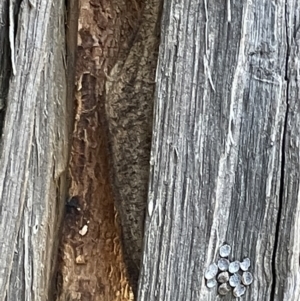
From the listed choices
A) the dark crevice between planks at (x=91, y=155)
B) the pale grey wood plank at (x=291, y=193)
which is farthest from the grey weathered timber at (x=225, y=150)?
the dark crevice between planks at (x=91, y=155)

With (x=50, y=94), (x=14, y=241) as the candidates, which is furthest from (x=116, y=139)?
(x=14, y=241)

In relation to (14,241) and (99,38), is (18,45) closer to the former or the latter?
(99,38)

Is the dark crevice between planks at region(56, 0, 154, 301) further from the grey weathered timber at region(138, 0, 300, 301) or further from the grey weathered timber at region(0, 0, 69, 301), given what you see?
the grey weathered timber at region(138, 0, 300, 301)

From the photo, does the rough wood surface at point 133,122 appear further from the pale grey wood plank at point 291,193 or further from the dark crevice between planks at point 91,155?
the pale grey wood plank at point 291,193

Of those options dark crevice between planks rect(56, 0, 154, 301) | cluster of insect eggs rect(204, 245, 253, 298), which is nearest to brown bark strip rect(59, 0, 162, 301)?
Result: dark crevice between planks rect(56, 0, 154, 301)

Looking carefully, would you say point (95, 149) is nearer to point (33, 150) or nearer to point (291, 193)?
point (33, 150)

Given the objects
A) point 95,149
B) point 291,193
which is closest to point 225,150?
point 291,193
